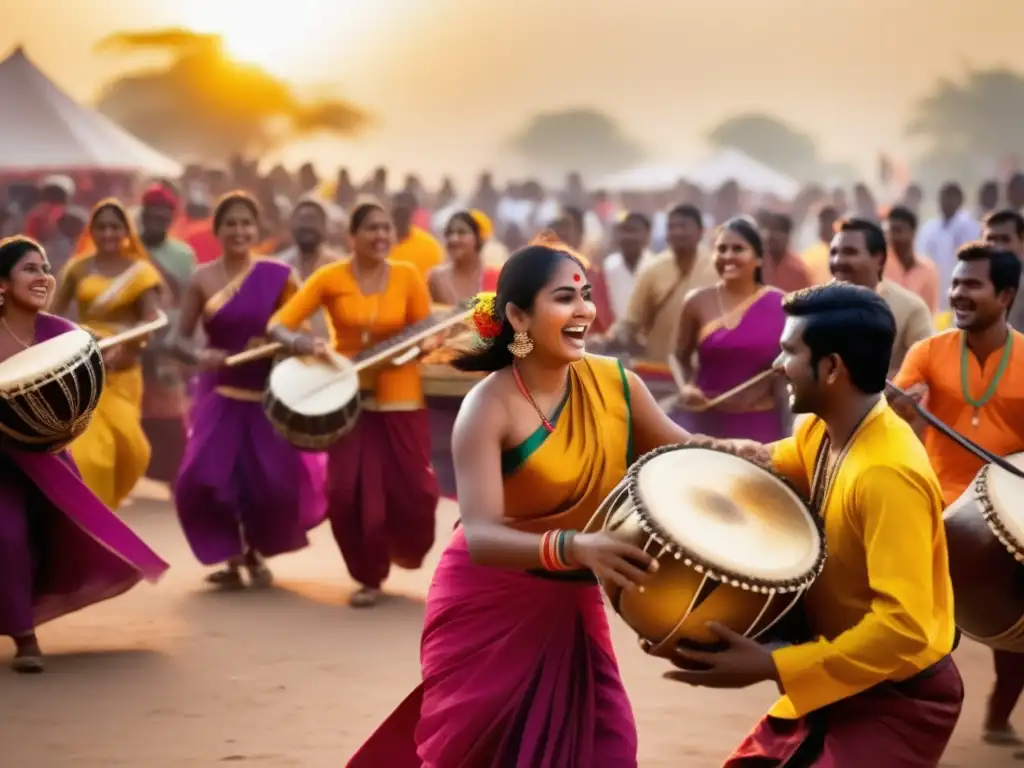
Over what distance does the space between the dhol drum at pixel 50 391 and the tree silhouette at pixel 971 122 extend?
5409 cm

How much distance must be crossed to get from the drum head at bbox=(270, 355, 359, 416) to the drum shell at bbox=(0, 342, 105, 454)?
4.79ft

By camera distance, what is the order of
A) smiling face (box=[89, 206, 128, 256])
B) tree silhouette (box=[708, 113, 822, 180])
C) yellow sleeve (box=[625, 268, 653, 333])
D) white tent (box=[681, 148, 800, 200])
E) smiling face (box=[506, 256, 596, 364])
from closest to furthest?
smiling face (box=[506, 256, 596, 364]) → smiling face (box=[89, 206, 128, 256]) → yellow sleeve (box=[625, 268, 653, 333]) → white tent (box=[681, 148, 800, 200]) → tree silhouette (box=[708, 113, 822, 180])

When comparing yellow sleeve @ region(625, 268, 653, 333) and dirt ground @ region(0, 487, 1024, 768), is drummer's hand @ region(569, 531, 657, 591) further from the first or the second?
yellow sleeve @ region(625, 268, 653, 333)

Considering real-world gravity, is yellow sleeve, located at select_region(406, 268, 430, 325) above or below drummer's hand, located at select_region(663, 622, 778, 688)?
above

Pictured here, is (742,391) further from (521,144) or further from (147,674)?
(521,144)

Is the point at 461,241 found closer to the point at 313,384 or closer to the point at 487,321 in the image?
the point at 313,384

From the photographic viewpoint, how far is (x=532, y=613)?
425 cm

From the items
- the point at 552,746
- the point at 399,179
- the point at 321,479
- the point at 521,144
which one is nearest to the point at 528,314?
the point at 552,746

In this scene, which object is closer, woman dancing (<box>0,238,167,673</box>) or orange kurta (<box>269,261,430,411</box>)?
woman dancing (<box>0,238,167,673</box>)

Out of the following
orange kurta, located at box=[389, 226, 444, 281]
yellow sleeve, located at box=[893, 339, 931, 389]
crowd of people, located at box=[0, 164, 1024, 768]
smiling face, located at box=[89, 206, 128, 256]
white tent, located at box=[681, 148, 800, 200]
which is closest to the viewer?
crowd of people, located at box=[0, 164, 1024, 768]

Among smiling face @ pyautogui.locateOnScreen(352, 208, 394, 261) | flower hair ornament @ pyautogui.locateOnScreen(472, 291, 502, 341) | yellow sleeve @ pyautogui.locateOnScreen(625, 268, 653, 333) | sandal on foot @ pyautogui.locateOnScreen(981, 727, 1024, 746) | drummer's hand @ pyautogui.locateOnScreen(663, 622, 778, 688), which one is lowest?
sandal on foot @ pyautogui.locateOnScreen(981, 727, 1024, 746)

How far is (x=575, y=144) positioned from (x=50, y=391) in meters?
65.1

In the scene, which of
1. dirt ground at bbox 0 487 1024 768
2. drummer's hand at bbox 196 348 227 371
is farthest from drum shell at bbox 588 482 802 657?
drummer's hand at bbox 196 348 227 371

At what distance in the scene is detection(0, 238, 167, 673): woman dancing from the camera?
691cm
